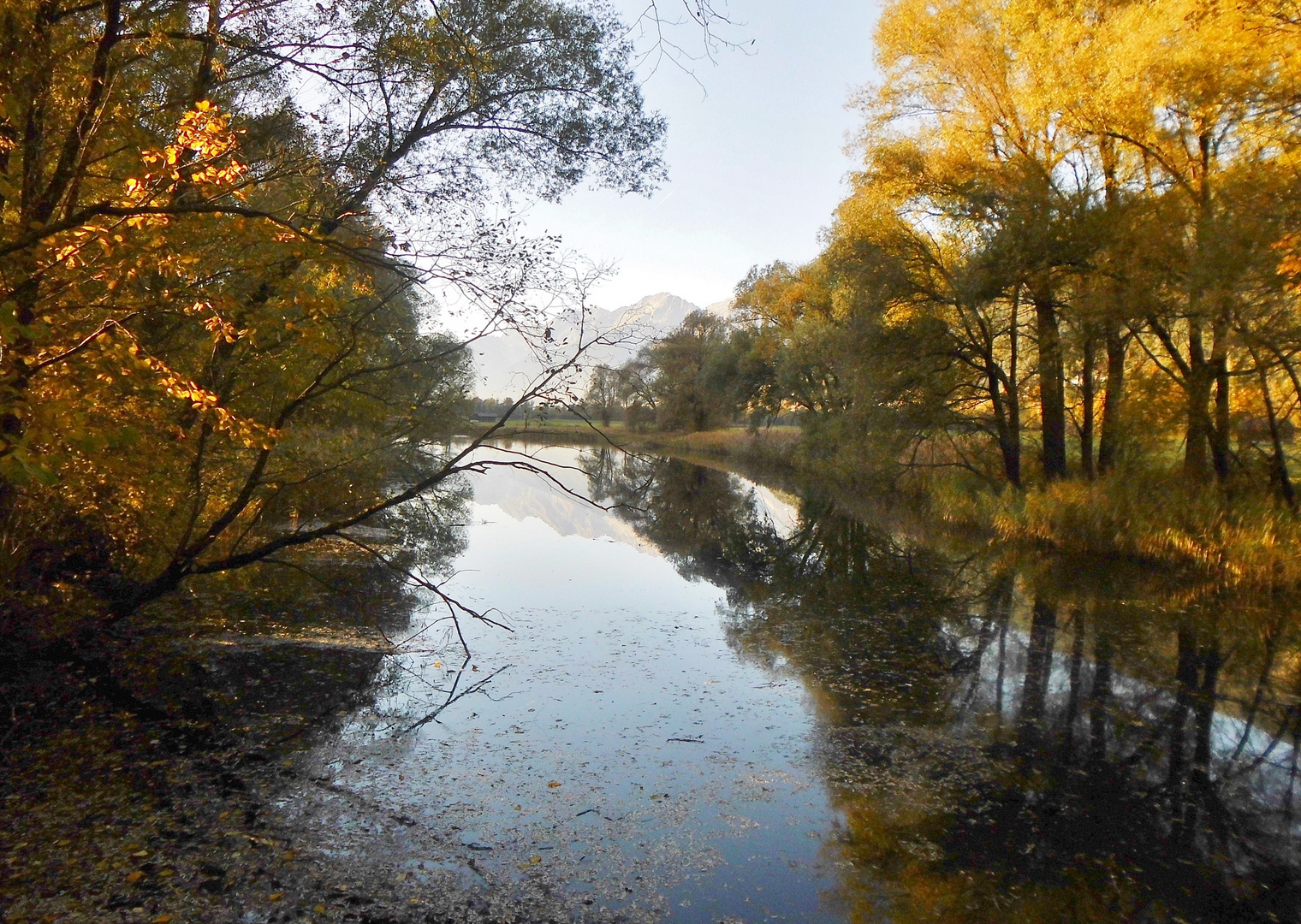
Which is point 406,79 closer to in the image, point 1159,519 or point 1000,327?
point 1159,519

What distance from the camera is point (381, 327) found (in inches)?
356

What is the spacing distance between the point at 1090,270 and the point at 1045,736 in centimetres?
1096

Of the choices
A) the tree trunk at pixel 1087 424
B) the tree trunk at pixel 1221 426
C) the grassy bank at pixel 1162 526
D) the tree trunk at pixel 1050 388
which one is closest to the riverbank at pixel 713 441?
the tree trunk at pixel 1050 388

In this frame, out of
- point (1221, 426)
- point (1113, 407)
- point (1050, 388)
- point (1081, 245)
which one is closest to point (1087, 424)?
point (1050, 388)

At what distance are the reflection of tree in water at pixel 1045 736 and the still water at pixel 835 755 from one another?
1.0 inches

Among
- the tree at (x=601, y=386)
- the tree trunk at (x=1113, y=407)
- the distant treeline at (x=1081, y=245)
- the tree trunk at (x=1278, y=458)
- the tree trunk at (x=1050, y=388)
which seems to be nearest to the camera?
the tree at (x=601, y=386)

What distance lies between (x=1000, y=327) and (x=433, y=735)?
15858 mm

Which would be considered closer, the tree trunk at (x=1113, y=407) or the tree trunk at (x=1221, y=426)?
the tree trunk at (x=1221, y=426)

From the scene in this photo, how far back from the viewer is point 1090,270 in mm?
14867

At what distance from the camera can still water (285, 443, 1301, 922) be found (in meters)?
4.35

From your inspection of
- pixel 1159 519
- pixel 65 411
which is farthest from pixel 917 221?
pixel 65 411

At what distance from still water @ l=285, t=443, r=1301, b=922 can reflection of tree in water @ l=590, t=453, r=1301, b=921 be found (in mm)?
24

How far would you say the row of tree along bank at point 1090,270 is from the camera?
11359mm

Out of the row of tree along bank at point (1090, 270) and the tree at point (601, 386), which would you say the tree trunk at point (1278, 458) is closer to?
the row of tree along bank at point (1090, 270)
